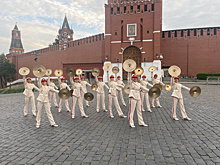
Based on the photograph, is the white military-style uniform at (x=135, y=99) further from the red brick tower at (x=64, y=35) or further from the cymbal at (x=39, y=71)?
the red brick tower at (x=64, y=35)

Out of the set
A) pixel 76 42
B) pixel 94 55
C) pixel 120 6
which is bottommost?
pixel 94 55

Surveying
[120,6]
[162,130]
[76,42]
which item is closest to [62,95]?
[162,130]

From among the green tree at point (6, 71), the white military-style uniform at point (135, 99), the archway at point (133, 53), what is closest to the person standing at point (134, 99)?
the white military-style uniform at point (135, 99)

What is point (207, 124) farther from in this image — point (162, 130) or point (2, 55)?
point (2, 55)

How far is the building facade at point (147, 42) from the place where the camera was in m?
26.2

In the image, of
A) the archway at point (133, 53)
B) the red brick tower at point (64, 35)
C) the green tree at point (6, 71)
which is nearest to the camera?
the archway at point (133, 53)

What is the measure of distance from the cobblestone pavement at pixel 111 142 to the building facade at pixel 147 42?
21185mm

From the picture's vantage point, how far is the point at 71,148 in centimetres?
400

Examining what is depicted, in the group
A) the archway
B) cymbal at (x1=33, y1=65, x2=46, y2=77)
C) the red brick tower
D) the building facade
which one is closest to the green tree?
the red brick tower

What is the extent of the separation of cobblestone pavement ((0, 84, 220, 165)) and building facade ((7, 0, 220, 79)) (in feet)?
69.5

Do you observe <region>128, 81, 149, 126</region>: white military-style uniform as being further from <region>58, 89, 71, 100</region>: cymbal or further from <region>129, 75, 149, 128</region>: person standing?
<region>58, 89, 71, 100</region>: cymbal

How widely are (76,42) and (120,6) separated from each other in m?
12.9

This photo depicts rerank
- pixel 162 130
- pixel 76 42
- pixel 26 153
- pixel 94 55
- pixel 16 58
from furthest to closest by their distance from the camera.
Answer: pixel 16 58 < pixel 76 42 < pixel 94 55 < pixel 162 130 < pixel 26 153

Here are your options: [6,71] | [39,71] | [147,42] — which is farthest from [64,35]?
[39,71]
